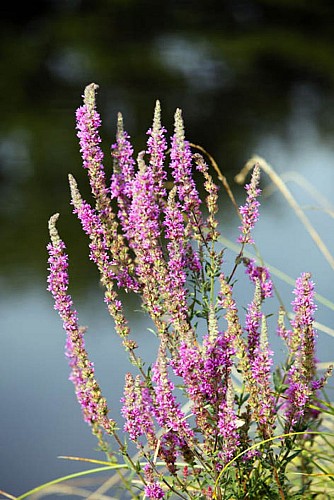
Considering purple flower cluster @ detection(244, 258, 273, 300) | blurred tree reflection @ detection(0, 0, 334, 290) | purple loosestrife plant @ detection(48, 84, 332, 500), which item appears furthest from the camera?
blurred tree reflection @ detection(0, 0, 334, 290)

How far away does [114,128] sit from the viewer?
618 cm

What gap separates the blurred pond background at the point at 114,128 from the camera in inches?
131

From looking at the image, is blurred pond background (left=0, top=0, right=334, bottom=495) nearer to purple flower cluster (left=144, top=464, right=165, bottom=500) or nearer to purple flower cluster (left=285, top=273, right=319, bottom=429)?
purple flower cluster (left=285, top=273, right=319, bottom=429)

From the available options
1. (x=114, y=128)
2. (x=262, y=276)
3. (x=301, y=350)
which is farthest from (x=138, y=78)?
(x=301, y=350)

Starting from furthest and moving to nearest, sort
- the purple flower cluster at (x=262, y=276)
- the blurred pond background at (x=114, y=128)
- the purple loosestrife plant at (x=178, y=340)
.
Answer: the blurred pond background at (x=114, y=128) → the purple flower cluster at (x=262, y=276) → the purple loosestrife plant at (x=178, y=340)

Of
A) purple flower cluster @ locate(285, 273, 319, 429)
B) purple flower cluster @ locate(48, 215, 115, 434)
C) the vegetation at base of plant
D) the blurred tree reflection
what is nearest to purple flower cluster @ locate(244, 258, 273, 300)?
the vegetation at base of plant

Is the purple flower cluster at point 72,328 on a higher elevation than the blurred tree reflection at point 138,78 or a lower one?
lower

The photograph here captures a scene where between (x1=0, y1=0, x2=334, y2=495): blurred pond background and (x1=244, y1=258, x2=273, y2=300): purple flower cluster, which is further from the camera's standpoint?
(x1=0, y1=0, x2=334, y2=495): blurred pond background

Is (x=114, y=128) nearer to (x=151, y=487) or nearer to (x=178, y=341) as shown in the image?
(x=178, y=341)

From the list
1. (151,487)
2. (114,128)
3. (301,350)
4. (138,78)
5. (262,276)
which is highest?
(138,78)

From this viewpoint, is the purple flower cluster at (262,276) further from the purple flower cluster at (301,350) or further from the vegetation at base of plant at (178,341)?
→ the purple flower cluster at (301,350)

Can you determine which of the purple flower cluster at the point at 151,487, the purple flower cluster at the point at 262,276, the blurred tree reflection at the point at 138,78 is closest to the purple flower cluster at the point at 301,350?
the purple flower cluster at the point at 262,276

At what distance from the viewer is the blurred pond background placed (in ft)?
10.9

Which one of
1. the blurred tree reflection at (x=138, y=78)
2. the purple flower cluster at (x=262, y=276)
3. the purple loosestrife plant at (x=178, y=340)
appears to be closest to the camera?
the purple loosestrife plant at (x=178, y=340)
